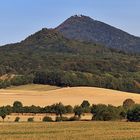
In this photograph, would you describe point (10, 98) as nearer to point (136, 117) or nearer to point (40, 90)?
point (40, 90)

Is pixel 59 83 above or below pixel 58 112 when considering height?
above

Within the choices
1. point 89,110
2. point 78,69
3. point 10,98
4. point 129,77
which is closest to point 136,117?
point 89,110

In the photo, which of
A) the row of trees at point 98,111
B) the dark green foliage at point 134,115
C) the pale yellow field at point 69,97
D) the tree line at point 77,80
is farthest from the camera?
the tree line at point 77,80

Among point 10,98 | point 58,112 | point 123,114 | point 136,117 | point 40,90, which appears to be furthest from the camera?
point 40,90

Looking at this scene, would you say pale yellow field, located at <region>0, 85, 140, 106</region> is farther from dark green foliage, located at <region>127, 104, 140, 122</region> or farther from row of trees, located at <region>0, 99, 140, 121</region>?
dark green foliage, located at <region>127, 104, 140, 122</region>

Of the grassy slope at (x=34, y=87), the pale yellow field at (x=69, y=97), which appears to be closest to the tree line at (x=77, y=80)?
the grassy slope at (x=34, y=87)

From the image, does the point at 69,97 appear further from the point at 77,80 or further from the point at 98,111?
the point at 98,111

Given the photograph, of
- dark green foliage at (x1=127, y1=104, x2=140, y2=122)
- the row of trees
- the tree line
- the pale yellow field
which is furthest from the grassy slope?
dark green foliage at (x1=127, y1=104, x2=140, y2=122)

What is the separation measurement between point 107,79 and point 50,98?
36.8 metres

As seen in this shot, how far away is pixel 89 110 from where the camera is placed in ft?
326

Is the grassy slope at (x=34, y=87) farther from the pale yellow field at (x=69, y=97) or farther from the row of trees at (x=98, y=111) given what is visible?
the row of trees at (x=98, y=111)

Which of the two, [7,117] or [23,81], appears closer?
[7,117]

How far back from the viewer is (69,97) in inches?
5453

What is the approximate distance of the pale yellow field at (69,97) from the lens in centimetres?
12788
